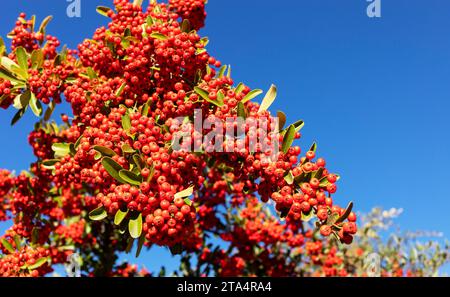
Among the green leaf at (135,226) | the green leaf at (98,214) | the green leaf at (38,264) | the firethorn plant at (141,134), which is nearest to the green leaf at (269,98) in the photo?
the firethorn plant at (141,134)

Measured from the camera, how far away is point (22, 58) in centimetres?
569

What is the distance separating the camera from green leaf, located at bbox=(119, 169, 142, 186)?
4.05 m

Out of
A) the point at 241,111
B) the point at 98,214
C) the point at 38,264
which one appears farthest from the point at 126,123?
the point at 38,264

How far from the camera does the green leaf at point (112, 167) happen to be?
4093 mm

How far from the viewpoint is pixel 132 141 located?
4504mm

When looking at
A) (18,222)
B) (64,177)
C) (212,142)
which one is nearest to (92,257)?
(18,222)

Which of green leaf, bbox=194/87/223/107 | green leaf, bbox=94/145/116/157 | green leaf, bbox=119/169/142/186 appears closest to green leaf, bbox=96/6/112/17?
green leaf, bbox=194/87/223/107

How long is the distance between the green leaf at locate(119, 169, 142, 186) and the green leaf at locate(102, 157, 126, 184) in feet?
0.18

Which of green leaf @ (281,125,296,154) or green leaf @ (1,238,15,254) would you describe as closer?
green leaf @ (281,125,296,154)

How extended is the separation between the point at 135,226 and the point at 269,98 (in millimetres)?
1983

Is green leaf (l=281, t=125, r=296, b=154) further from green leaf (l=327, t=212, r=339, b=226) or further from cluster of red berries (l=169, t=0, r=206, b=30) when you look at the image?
cluster of red berries (l=169, t=0, r=206, b=30)

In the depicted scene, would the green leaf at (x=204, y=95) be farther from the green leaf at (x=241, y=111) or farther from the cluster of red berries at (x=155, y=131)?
the green leaf at (x=241, y=111)

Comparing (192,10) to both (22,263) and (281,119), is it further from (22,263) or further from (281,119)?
(22,263)

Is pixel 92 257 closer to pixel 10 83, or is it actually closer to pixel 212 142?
pixel 10 83
